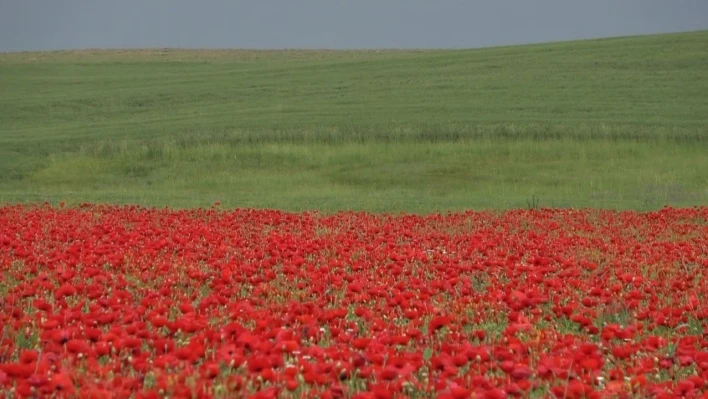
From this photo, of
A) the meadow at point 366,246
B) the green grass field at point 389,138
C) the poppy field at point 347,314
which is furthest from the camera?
the green grass field at point 389,138

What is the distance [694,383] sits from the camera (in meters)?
4.38

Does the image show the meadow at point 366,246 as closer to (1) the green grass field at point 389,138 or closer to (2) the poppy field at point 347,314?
(2) the poppy field at point 347,314

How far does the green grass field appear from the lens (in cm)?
2533

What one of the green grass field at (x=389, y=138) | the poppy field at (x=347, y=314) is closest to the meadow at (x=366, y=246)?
the poppy field at (x=347, y=314)

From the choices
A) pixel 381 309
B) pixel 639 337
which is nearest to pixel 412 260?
pixel 381 309

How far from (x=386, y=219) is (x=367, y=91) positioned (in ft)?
104

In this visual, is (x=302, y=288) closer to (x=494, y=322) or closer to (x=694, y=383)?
(x=494, y=322)

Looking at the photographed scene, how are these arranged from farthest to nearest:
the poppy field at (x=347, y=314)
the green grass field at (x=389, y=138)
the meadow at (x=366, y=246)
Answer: the green grass field at (x=389, y=138) < the meadow at (x=366, y=246) < the poppy field at (x=347, y=314)

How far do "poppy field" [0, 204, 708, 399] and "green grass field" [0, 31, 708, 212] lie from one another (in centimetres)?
1034

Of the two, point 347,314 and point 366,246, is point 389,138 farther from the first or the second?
point 347,314

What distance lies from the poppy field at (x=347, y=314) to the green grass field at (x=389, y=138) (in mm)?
10337

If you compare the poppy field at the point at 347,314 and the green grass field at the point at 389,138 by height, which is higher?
the poppy field at the point at 347,314

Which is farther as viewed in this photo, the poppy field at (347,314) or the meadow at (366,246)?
the meadow at (366,246)

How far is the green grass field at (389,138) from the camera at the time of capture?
25328 mm
